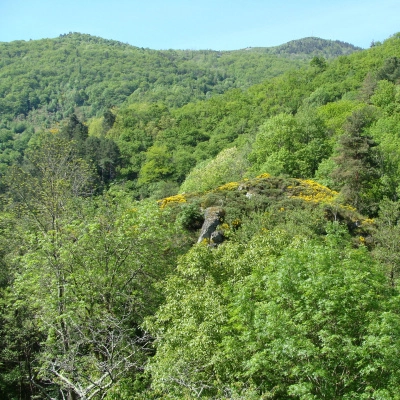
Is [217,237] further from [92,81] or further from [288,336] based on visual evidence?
[92,81]

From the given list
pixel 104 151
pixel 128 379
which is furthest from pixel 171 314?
pixel 104 151

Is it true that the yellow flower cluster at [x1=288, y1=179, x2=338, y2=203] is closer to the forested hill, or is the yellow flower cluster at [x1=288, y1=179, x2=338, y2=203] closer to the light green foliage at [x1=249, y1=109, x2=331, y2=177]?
the light green foliage at [x1=249, y1=109, x2=331, y2=177]

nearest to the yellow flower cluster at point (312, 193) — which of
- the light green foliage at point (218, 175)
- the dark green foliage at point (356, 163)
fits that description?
the dark green foliage at point (356, 163)

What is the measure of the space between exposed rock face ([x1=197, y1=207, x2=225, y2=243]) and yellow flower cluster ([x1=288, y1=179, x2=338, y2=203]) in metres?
7.12

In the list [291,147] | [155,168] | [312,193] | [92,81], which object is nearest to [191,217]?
[312,193]

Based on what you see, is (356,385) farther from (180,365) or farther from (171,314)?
(171,314)

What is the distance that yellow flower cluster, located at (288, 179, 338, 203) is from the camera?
29555 mm

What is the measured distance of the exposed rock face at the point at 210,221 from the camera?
23.7m

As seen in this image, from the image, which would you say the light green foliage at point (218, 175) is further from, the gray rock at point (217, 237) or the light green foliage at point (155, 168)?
the light green foliage at point (155, 168)

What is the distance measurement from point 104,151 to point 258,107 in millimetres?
34947

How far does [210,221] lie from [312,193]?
35.0 feet

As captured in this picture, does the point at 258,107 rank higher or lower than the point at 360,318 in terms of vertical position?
higher

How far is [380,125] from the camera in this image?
162 ft

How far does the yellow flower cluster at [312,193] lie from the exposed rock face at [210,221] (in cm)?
712
